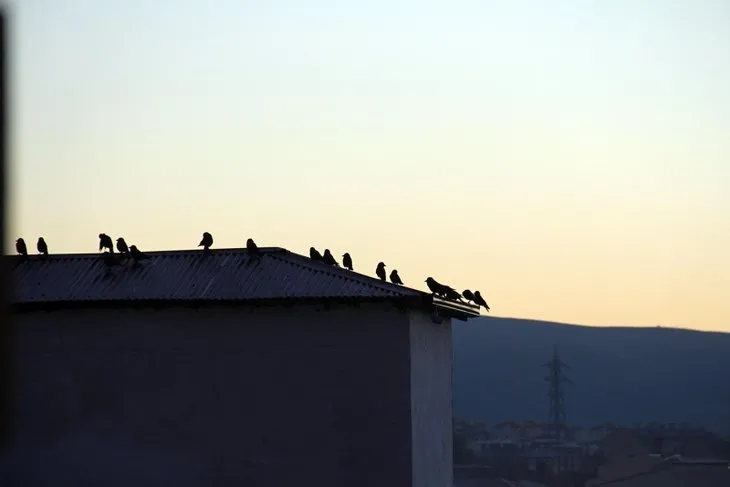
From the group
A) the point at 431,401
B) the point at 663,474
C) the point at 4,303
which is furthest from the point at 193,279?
the point at 663,474

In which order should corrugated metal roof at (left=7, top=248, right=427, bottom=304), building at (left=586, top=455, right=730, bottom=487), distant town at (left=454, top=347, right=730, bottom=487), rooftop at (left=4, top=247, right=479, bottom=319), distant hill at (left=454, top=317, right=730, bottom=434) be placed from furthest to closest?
distant hill at (left=454, top=317, right=730, bottom=434), distant town at (left=454, top=347, right=730, bottom=487), building at (left=586, top=455, right=730, bottom=487), corrugated metal roof at (left=7, top=248, right=427, bottom=304), rooftop at (left=4, top=247, right=479, bottom=319)

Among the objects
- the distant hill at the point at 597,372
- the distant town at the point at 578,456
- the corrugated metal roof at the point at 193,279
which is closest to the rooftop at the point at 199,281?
the corrugated metal roof at the point at 193,279

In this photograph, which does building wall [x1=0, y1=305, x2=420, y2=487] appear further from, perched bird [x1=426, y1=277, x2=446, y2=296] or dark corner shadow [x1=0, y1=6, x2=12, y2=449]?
dark corner shadow [x1=0, y1=6, x2=12, y2=449]

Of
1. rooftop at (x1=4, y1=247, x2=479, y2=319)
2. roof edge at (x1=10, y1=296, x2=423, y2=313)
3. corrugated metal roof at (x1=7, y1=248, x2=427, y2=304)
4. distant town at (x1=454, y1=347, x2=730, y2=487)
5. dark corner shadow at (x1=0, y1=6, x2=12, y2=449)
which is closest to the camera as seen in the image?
dark corner shadow at (x1=0, y1=6, x2=12, y2=449)

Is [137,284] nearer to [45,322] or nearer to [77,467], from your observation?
[45,322]

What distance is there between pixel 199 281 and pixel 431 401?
5434 mm

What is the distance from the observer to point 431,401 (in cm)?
2448

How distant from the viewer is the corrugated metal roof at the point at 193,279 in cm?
2270

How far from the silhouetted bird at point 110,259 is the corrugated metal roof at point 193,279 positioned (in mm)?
118

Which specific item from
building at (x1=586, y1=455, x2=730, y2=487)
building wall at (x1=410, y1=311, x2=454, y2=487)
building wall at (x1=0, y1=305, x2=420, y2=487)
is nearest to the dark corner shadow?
building wall at (x1=0, y1=305, x2=420, y2=487)

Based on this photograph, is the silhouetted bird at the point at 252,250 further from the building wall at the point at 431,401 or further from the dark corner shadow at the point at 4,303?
the dark corner shadow at the point at 4,303

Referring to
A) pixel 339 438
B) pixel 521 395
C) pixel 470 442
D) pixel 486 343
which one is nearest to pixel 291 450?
pixel 339 438

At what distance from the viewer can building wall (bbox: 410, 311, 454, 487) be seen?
74.2ft

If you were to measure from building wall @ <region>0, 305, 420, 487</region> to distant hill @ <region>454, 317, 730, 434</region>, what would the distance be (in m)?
124
